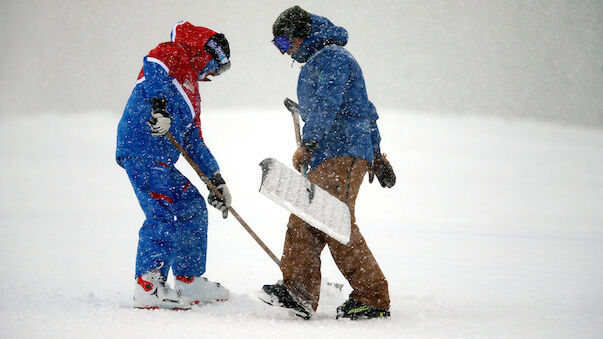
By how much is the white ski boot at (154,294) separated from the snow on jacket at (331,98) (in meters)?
0.97

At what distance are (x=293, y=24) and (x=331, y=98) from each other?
1.49 feet

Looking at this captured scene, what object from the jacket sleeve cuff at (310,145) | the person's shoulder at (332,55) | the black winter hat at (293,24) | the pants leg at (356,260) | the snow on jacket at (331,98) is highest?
the black winter hat at (293,24)

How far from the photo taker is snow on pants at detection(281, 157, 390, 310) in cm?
318

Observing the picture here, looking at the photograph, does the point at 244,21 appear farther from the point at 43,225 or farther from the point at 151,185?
the point at 151,185

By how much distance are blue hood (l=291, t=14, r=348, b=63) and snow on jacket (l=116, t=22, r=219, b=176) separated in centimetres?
52

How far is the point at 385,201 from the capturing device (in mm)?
9305

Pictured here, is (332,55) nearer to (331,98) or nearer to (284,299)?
(331,98)

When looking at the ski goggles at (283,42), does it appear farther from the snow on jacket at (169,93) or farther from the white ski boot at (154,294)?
the white ski boot at (154,294)

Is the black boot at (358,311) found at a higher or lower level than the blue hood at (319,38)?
lower

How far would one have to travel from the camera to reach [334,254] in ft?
10.6

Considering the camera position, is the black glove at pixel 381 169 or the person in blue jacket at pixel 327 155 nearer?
the person in blue jacket at pixel 327 155

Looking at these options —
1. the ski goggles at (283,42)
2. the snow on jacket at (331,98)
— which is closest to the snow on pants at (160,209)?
the snow on jacket at (331,98)

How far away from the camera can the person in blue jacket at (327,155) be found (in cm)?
316

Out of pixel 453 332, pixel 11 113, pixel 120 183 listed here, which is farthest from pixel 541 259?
pixel 11 113
